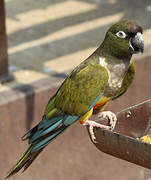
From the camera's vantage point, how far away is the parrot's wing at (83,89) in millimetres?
3354

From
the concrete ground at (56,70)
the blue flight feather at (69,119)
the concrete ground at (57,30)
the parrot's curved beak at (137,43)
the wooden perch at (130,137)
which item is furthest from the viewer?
the concrete ground at (57,30)

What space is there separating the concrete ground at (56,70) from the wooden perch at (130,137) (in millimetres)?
2300

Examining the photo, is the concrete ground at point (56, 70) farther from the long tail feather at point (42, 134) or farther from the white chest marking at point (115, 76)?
the white chest marking at point (115, 76)

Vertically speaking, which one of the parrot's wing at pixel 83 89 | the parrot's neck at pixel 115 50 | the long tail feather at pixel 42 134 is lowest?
the long tail feather at pixel 42 134

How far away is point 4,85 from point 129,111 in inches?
121

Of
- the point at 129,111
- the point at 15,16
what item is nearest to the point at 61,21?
the point at 15,16

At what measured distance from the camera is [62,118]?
3477 mm

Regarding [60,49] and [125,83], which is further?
[60,49]

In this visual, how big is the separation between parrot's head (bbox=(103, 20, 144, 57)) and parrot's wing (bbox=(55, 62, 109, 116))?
0.55 ft

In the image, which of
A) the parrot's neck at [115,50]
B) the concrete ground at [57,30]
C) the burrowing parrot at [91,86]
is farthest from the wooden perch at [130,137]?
the concrete ground at [57,30]

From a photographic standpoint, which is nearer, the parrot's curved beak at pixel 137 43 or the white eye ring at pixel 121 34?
the parrot's curved beak at pixel 137 43

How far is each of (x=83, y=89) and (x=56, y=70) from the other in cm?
283

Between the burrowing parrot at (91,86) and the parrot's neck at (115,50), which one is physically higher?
the parrot's neck at (115,50)

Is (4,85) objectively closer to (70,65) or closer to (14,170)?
(70,65)
